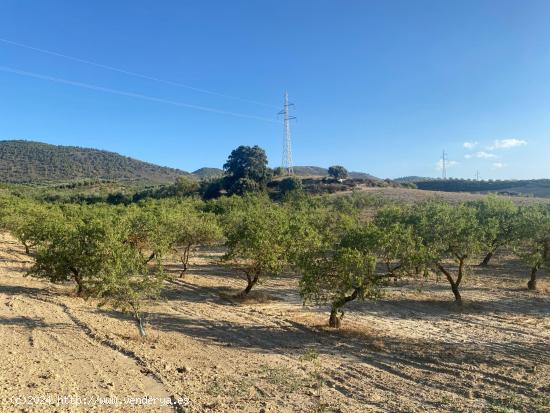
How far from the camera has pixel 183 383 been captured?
1228 cm

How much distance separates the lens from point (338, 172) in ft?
367

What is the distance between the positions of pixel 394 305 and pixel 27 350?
18.8 metres

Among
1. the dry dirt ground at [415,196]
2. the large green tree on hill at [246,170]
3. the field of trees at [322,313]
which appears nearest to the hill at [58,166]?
the large green tree on hill at [246,170]

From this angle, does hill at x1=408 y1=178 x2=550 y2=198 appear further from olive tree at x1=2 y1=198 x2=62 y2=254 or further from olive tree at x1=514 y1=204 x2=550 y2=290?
olive tree at x1=2 y1=198 x2=62 y2=254

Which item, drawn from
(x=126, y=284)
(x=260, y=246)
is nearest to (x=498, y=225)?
(x=260, y=246)

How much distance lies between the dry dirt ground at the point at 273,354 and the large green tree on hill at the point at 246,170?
67376 mm

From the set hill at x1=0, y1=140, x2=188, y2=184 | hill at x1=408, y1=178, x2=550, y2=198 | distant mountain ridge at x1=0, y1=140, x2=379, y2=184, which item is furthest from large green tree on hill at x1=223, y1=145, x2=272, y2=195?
hill at x1=0, y1=140, x2=188, y2=184

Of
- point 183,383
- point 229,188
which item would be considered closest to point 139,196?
point 229,188

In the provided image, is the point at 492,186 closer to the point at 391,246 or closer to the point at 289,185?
the point at 289,185

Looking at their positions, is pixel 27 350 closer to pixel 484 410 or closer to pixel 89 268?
pixel 89 268

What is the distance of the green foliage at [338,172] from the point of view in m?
111

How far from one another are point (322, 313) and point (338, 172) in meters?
91.2

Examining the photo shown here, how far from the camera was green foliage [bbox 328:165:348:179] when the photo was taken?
365ft

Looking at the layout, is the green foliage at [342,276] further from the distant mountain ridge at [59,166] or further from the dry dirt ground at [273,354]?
the distant mountain ridge at [59,166]
